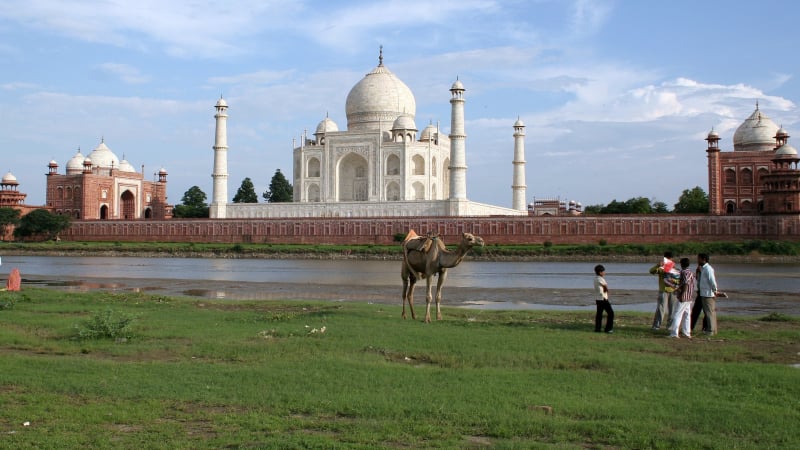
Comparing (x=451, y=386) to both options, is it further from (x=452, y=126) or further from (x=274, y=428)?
(x=452, y=126)

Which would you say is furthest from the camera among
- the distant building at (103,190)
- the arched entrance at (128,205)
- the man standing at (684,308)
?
the arched entrance at (128,205)

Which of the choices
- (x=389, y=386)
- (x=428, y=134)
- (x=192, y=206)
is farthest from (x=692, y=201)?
(x=389, y=386)

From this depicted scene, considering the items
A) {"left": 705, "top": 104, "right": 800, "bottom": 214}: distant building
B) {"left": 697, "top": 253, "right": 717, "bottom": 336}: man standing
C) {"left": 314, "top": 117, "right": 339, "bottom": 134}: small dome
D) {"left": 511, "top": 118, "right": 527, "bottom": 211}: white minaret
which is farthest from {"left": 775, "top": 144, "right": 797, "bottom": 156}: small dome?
{"left": 697, "top": 253, "right": 717, "bottom": 336}: man standing

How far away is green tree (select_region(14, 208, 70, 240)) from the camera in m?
61.8

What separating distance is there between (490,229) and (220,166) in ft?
72.0

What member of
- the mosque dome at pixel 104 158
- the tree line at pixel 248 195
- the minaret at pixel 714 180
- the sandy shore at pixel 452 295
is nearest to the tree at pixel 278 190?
the tree line at pixel 248 195

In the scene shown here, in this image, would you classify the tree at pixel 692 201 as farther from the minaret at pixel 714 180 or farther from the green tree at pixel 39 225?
the green tree at pixel 39 225

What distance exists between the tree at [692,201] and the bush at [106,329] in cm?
6068

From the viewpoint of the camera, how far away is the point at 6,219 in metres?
63.3

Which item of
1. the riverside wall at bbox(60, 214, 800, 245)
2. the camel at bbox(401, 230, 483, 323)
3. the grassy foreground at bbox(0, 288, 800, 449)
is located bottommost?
the grassy foreground at bbox(0, 288, 800, 449)

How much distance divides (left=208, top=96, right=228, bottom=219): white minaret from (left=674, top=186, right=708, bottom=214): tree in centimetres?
3750

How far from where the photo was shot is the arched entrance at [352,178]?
63.2m

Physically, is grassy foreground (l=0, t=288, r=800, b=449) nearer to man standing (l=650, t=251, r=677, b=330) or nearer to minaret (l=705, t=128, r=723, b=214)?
man standing (l=650, t=251, r=677, b=330)

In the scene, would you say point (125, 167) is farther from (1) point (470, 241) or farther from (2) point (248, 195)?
(1) point (470, 241)
